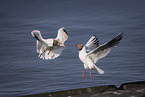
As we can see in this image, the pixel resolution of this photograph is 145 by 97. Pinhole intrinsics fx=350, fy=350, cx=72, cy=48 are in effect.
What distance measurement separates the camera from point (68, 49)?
1157cm

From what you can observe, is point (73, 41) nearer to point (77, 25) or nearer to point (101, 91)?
point (77, 25)

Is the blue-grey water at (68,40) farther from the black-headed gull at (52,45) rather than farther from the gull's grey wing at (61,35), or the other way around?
the gull's grey wing at (61,35)

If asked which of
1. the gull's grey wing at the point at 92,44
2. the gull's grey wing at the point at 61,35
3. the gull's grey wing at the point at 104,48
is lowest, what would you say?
the gull's grey wing at the point at 104,48

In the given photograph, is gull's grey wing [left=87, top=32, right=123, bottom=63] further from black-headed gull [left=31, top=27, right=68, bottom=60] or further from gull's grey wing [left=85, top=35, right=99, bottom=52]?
black-headed gull [left=31, top=27, right=68, bottom=60]

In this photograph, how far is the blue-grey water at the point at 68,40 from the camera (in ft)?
29.3

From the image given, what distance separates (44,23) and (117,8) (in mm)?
4638

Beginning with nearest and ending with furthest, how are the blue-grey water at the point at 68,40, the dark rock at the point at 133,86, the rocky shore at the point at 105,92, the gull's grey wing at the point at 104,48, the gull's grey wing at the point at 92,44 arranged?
the gull's grey wing at the point at 104,48, the rocky shore at the point at 105,92, the dark rock at the point at 133,86, the gull's grey wing at the point at 92,44, the blue-grey water at the point at 68,40

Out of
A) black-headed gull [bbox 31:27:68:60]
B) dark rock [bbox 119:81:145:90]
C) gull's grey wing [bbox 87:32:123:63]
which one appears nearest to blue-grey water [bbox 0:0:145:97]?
black-headed gull [bbox 31:27:68:60]

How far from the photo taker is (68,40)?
12.7 meters

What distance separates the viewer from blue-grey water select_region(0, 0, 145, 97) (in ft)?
29.3

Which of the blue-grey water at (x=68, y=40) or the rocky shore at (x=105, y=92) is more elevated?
the blue-grey water at (x=68, y=40)

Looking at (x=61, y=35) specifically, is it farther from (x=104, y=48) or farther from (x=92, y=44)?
(x=104, y=48)

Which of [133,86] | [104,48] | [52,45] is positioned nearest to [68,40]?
[52,45]

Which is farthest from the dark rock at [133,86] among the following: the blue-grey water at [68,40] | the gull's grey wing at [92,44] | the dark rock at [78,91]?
the blue-grey water at [68,40]
